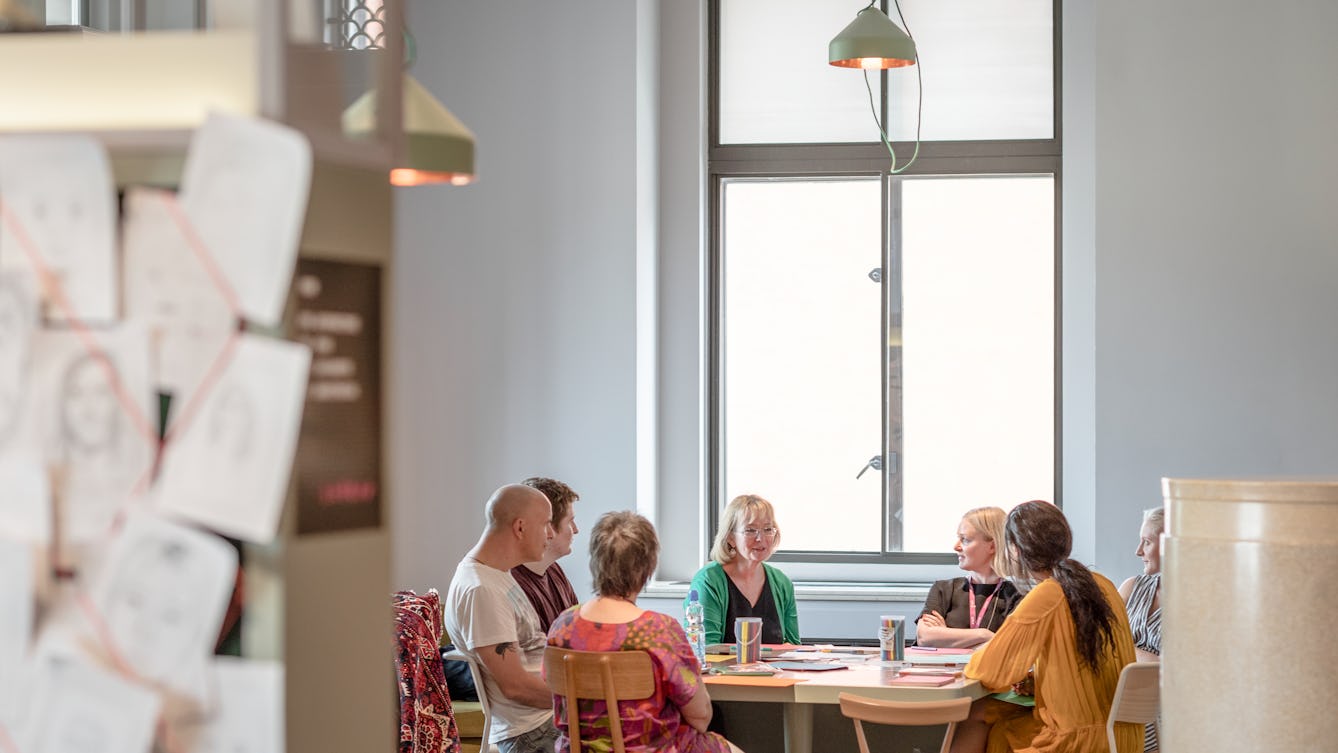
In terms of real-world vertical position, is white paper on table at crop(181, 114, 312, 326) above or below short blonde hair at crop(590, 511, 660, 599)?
above

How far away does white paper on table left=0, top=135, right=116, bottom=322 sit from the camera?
1783 millimetres

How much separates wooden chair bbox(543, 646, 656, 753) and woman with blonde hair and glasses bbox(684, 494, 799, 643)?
158 centimetres

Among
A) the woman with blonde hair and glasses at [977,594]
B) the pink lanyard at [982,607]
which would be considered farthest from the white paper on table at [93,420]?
the pink lanyard at [982,607]

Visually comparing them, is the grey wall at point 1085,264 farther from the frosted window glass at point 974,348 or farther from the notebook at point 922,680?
the notebook at point 922,680

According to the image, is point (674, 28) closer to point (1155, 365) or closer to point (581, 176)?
point (581, 176)

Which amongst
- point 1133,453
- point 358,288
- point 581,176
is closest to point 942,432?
point 1133,453

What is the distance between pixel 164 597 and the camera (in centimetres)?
177

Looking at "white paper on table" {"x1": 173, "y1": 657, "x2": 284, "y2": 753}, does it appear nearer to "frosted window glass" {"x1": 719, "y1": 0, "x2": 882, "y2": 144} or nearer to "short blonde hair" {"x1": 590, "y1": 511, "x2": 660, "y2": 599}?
"short blonde hair" {"x1": 590, "y1": 511, "x2": 660, "y2": 599}

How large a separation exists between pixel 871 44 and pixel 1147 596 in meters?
2.46

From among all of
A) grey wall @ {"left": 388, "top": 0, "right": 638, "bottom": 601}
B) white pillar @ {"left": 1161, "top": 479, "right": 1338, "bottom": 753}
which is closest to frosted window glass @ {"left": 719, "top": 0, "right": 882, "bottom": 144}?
grey wall @ {"left": 388, "top": 0, "right": 638, "bottom": 601}

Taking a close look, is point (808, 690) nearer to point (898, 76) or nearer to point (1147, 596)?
point (1147, 596)

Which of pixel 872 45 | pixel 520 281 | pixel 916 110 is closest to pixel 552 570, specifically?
pixel 520 281

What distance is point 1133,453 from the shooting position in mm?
7074

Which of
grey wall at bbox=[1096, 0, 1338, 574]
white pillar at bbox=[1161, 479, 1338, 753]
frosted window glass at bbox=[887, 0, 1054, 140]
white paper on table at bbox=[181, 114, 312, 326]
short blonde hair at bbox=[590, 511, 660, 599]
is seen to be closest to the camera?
white paper on table at bbox=[181, 114, 312, 326]
